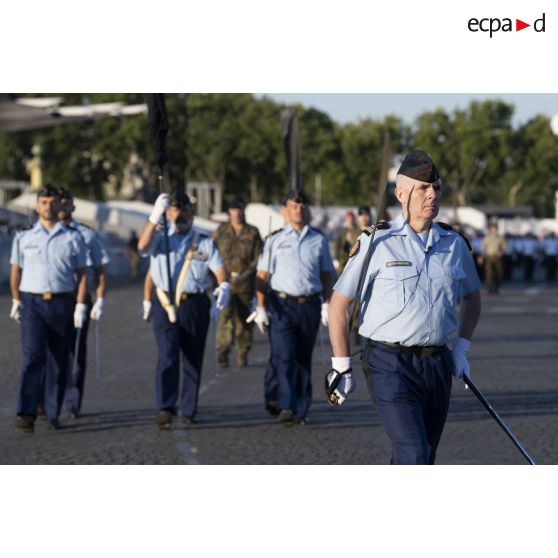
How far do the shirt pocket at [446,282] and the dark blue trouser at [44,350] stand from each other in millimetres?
4925

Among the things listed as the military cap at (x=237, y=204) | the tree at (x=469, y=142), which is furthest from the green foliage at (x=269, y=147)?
the military cap at (x=237, y=204)

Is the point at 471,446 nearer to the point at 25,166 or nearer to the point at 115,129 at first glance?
the point at 115,129

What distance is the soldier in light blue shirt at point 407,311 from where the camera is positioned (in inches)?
239

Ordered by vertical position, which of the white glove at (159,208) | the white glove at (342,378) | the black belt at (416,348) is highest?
the white glove at (159,208)

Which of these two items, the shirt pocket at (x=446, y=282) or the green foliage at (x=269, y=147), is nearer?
the shirt pocket at (x=446, y=282)

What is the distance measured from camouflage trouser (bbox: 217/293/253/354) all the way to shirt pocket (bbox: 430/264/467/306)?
8925 mm

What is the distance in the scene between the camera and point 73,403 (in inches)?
440

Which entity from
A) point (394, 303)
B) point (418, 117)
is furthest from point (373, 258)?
point (418, 117)

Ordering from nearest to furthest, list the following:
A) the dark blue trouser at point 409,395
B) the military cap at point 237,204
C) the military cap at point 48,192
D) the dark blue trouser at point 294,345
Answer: the dark blue trouser at point 409,395
the military cap at point 48,192
the dark blue trouser at point 294,345
the military cap at point 237,204

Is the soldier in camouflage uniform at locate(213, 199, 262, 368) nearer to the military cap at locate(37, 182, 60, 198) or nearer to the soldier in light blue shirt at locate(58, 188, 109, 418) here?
the soldier in light blue shirt at locate(58, 188, 109, 418)

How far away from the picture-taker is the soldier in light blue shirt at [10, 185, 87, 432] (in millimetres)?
10438

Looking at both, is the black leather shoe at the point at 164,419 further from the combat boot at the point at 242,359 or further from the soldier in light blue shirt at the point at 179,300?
the combat boot at the point at 242,359

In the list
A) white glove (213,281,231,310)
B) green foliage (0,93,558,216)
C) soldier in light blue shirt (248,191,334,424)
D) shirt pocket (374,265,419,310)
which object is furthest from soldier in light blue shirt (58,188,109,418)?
green foliage (0,93,558,216)

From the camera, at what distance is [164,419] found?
410 inches
